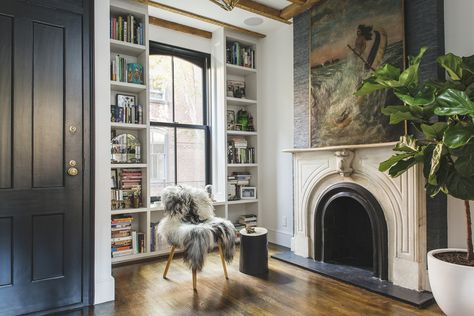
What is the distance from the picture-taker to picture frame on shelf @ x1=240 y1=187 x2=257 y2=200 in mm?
4438

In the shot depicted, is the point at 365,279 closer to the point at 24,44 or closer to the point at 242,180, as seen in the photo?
the point at 242,180

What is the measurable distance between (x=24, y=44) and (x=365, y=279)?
3.28 meters

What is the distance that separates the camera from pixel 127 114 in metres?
3.67

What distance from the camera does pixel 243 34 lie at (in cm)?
445

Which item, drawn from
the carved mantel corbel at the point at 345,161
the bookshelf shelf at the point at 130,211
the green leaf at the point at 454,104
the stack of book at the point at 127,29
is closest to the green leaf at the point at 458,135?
the green leaf at the point at 454,104

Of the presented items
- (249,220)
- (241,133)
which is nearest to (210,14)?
(241,133)

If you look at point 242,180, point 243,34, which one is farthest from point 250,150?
point 243,34

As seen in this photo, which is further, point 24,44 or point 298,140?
point 298,140

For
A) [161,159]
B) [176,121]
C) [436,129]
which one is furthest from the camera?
[176,121]

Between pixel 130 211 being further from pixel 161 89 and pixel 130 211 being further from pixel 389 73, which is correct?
pixel 389 73

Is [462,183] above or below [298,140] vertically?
below

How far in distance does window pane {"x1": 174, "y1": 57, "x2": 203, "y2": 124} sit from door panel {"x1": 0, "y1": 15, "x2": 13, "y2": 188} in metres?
2.12

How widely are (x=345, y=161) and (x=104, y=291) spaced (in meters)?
2.39

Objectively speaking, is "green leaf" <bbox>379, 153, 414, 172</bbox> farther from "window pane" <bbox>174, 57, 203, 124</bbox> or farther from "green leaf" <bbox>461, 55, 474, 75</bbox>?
"window pane" <bbox>174, 57, 203, 124</bbox>
